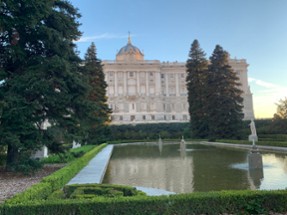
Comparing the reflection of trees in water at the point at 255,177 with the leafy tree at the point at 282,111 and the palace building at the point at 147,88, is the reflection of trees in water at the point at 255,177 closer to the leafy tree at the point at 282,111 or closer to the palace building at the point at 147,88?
the leafy tree at the point at 282,111

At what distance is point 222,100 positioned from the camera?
29125mm

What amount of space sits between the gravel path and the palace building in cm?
5522

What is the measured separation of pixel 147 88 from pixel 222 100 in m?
41.8

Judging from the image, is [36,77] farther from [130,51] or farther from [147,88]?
[130,51]

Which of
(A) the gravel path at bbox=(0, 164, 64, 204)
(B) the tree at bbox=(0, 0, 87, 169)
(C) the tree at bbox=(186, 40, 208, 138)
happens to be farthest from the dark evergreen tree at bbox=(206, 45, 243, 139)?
(A) the gravel path at bbox=(0, 164, 64, 204)

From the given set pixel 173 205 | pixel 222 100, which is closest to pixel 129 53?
pixel 222 100

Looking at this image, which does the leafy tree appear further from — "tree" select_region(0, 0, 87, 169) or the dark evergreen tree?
"tree" select_region(0, 0, 87, 169)

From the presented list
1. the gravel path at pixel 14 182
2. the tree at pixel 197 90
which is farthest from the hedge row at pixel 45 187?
the tree at pixel 197 90

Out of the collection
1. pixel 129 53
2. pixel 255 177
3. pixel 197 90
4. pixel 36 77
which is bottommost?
pixel 255 177

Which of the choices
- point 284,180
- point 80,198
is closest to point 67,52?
point 80,198

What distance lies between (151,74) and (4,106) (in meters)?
61.9

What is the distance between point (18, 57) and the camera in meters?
11.0

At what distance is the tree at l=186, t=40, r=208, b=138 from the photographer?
33.6m

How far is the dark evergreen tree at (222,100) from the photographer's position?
2864cm
